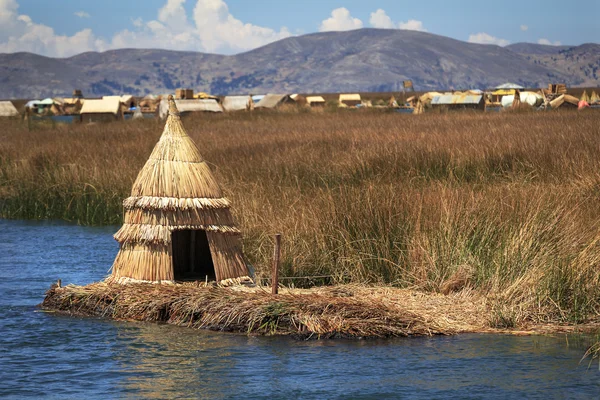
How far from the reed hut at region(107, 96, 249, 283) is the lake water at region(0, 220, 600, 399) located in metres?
0.79

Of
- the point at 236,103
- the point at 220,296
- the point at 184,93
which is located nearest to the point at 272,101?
the point at 236,103

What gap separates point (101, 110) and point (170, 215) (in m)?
49.8

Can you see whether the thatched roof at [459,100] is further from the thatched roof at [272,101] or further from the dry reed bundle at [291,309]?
→ the dry reed bundle at [291,309]

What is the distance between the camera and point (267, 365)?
891 centimetres

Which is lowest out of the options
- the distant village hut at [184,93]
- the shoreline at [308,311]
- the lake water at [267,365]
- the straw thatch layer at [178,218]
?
the lake water at [267,365]

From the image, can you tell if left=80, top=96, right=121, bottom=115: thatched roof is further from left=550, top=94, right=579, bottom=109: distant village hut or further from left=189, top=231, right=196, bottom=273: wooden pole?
left=189, top=231, right=196, bottom=273: wooden pole

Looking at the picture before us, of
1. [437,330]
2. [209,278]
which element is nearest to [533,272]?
[437,330]

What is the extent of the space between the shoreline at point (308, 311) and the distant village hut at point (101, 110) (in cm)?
4797

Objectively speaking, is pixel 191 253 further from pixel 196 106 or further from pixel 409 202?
pixel 196 106

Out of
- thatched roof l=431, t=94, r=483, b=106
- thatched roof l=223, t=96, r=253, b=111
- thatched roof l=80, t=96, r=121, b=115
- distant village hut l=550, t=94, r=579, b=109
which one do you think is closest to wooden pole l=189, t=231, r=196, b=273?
distant village hut l=550, t=94, r=579, b=109

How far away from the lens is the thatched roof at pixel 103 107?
5890 centimetres

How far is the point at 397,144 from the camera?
19.4 meters

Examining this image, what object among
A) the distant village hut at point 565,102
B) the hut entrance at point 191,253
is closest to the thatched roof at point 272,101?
the distant village hut at point 565,102

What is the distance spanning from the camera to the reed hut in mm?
10664
